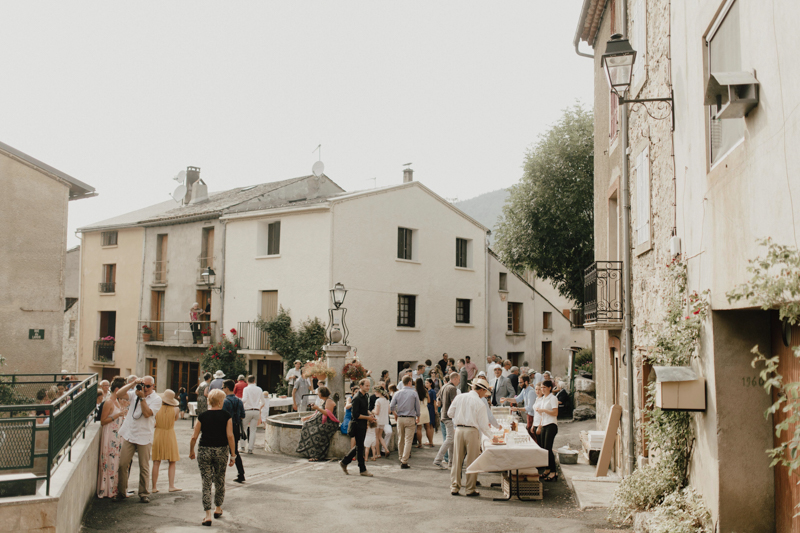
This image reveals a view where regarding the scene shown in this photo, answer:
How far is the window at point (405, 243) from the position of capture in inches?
1060

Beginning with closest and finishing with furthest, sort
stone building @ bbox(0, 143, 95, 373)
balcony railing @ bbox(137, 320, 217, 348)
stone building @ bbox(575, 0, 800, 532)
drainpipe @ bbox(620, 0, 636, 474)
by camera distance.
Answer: stone building @ bbox(575, 0, 800, 532) < drainpipe @ bbox(620, 0, 636, 474) < stone building @ bbox(0, 143, 95, 373) < balcony railing @ bbox(137, 320, 217, 348)

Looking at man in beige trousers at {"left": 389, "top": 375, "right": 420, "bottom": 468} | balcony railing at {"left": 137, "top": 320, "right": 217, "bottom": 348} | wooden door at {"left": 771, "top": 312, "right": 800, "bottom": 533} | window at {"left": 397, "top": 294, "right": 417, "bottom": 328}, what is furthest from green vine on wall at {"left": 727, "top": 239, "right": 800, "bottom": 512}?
balcony railing at {"left": 137, "top": 320, "right": 217, "bottom": 348}

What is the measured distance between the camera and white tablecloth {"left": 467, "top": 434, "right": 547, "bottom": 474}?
377 inches

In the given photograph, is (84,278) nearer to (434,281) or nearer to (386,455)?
(434,281)

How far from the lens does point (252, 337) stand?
→ 85.3 ft

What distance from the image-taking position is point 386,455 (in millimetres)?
14250

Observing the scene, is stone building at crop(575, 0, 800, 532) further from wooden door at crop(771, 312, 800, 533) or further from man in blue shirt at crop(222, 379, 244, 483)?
man in blue shirt at crop(222, 379, 244, 483)

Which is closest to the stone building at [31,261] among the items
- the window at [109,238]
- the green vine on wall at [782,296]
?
the window at [109,238]

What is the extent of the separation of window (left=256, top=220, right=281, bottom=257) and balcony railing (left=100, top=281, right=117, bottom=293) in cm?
1061

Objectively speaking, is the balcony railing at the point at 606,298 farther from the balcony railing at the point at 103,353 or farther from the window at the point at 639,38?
the balcony railing at the point at 103,353

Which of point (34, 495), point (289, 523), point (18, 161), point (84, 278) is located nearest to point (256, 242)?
point (18, 161)

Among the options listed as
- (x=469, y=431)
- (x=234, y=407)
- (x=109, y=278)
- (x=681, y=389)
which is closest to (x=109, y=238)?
(x=109, y=278)

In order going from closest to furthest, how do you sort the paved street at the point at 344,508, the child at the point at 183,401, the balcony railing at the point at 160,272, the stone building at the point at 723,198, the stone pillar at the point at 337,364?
the stone building at the point at 723,198 → the paved street at the point at 344,508 → the stone pillar at the point at 337,364 → the child at the point at 183,401 → the balcony railing at the point at 160,272

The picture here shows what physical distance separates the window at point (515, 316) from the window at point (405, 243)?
6.85 metres
